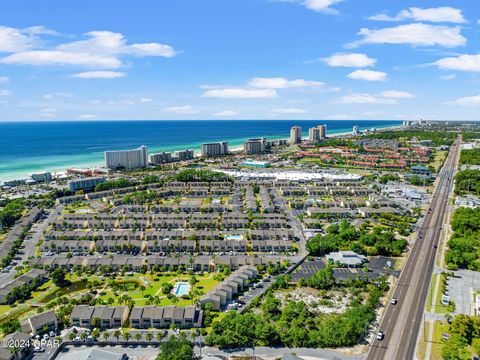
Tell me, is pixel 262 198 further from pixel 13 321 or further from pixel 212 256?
pixel 13 321

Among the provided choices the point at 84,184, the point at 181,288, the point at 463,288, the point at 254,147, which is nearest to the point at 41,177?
the point at 84,184

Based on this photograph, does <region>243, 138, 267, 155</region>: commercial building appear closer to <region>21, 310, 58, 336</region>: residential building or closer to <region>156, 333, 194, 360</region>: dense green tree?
<region>21, 310, 58, 336</region>: residential building

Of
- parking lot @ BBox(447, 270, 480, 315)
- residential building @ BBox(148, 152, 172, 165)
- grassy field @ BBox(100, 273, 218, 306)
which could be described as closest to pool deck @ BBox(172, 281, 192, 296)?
grassy field @ BBox(100, 273, 218, 306)

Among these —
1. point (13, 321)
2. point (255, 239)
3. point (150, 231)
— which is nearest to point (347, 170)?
point (255, 239)

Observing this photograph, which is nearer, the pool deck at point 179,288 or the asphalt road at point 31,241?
the pool deck at point 179,288

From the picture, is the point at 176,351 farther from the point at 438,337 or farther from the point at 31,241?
the point at 31,241

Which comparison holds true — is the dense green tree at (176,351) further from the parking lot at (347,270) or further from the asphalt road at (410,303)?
the parking lot at (347,270)

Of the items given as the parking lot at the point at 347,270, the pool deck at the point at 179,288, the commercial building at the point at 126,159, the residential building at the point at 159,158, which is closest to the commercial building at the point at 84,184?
the commercial building at the point at 126,159
